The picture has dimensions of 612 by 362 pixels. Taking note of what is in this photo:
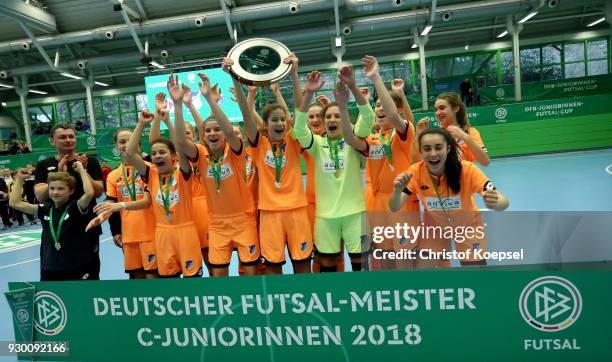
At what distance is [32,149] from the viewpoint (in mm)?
21297

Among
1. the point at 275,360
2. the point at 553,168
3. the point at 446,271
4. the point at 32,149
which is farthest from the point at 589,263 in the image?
the point at 32,149

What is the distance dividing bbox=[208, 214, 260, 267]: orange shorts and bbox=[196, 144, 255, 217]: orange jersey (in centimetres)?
7

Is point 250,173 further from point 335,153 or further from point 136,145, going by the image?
point 136,145

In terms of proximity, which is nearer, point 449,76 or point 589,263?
point 589,263

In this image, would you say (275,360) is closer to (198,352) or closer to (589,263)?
(198,352)

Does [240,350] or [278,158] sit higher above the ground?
[278,158]

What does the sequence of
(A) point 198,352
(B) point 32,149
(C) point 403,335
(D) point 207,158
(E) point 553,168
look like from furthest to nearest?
(B) point 32,149 → (E) point 553,168 → (D) point 207,158 → (A) point 198,352 → (C) point 403,335

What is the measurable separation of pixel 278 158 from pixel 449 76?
21083 millimetres

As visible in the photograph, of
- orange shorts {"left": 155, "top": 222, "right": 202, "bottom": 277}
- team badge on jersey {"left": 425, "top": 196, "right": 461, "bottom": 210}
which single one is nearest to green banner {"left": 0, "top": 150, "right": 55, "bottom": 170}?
orange shorts {"left": 155, "top": 222, "right": 202, "bottom": 277}

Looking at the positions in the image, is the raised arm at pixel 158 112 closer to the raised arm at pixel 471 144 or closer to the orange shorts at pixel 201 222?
the orange shorts at pixel 201 222

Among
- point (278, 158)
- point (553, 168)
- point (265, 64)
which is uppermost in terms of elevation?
point (265, 64)

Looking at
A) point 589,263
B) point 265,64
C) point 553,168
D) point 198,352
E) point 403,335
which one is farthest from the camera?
point 553,168

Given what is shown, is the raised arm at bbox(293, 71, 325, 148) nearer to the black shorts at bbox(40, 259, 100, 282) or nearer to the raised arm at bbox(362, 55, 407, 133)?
the raised arm at bbox(362, 55, 407, 133)

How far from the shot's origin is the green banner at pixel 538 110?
49.4 feet
